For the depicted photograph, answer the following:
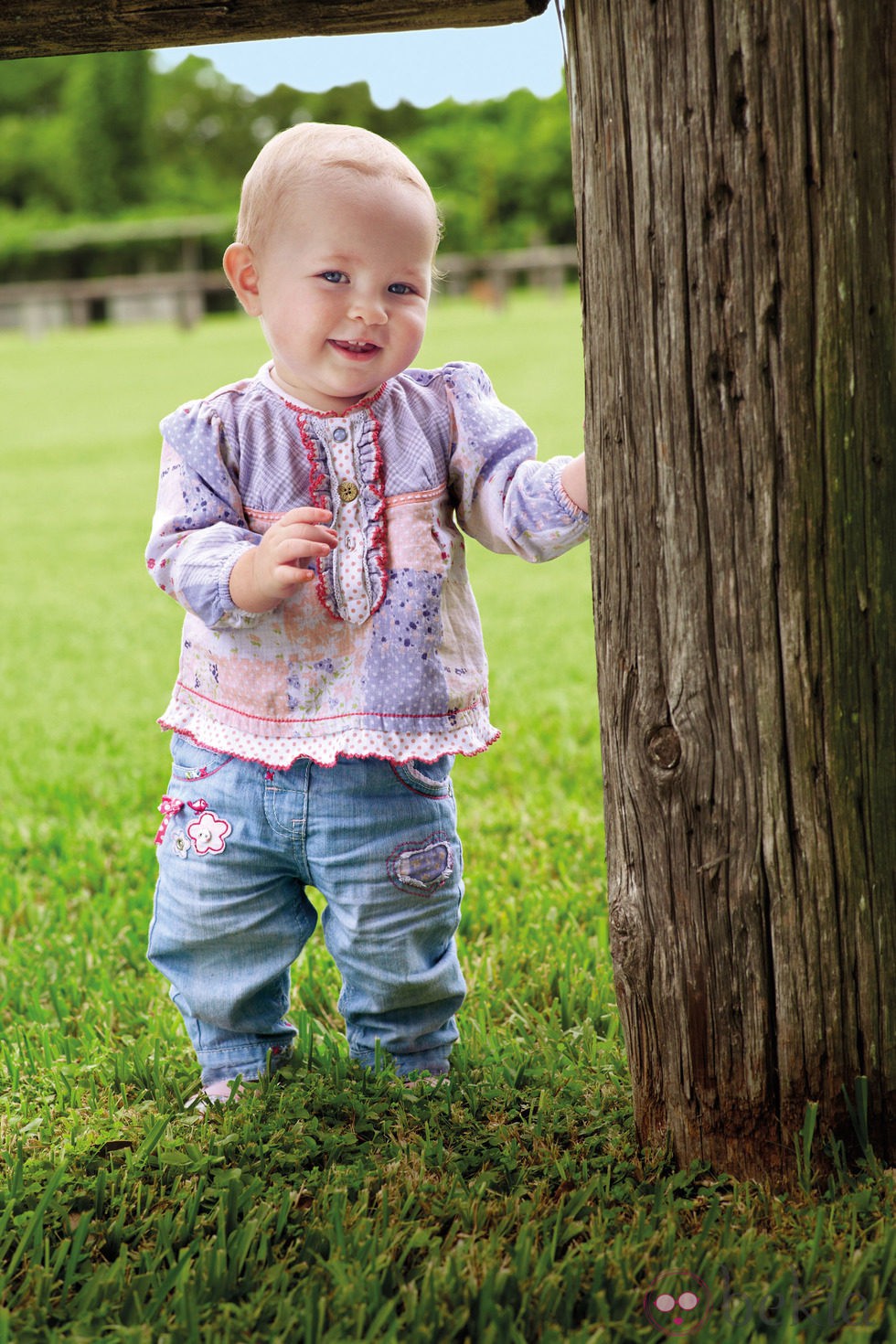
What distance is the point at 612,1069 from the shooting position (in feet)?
8.14

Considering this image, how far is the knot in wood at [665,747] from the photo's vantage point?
2.00m

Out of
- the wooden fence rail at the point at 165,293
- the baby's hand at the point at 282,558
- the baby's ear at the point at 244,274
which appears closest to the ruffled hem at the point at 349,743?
the baby's hand at the point at 282,558

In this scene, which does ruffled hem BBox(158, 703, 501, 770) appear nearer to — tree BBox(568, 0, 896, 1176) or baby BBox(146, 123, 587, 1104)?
baby BBox(146, 123, 587, 1104)

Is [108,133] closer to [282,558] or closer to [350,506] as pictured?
[350,506]

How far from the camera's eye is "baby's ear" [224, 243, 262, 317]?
2.30 meters

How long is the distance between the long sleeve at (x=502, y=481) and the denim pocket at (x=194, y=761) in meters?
0.59

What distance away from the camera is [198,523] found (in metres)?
2.31

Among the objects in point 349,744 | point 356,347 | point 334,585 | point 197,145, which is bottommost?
point 349,744

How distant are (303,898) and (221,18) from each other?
1.48 meters

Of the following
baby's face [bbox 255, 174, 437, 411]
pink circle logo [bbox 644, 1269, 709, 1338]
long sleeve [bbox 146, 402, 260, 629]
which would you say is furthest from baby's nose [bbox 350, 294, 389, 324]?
pink circle logo [bbox 644, 1269, 709, 1338]

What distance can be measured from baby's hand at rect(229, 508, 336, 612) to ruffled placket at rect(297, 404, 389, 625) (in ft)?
0.44

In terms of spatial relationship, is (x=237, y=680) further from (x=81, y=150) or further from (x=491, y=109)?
(x=81, y=150)

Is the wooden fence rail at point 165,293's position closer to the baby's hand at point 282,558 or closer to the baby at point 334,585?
the baby at point 334,585

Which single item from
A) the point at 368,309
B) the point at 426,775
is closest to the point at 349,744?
the point at 426,775
